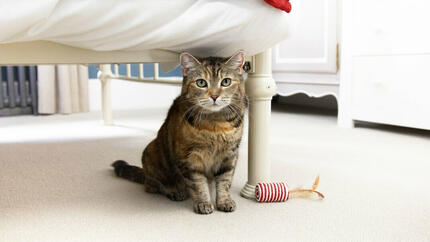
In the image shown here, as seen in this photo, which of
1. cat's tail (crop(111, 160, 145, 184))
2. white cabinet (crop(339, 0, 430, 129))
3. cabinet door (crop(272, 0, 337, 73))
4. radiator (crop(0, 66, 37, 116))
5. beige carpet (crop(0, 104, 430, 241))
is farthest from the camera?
radiator (crop(0, 66, 37, 116))

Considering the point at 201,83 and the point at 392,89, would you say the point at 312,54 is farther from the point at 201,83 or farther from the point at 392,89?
the point at 201,83

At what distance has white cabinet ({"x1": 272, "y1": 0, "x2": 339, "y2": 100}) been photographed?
2.55 meters

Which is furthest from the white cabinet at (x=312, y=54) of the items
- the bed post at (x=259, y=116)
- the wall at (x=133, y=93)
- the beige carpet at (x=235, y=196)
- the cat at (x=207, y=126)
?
the cat at (x=207, y=126)

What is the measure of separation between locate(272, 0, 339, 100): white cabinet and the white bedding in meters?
1.49

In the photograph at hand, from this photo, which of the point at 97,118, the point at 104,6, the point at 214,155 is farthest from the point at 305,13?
the point at 104,6

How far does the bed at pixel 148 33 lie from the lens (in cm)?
83

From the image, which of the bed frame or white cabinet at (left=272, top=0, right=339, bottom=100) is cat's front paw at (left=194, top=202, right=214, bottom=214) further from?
white cabinet at (left=272, top=0, right=339, bottom=100)

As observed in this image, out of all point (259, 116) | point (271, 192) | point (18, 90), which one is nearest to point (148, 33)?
point (259, 116)

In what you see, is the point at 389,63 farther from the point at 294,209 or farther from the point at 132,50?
the point at 132,50

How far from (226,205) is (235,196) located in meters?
0.13

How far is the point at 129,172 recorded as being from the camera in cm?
136

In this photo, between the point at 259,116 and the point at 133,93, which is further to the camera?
the point at 133,93

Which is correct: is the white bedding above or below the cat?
above

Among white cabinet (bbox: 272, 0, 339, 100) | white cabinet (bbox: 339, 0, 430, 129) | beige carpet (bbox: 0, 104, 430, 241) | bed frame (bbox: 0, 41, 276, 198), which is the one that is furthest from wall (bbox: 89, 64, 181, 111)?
bed frame (bbox: 0, 41, 276, 198)
